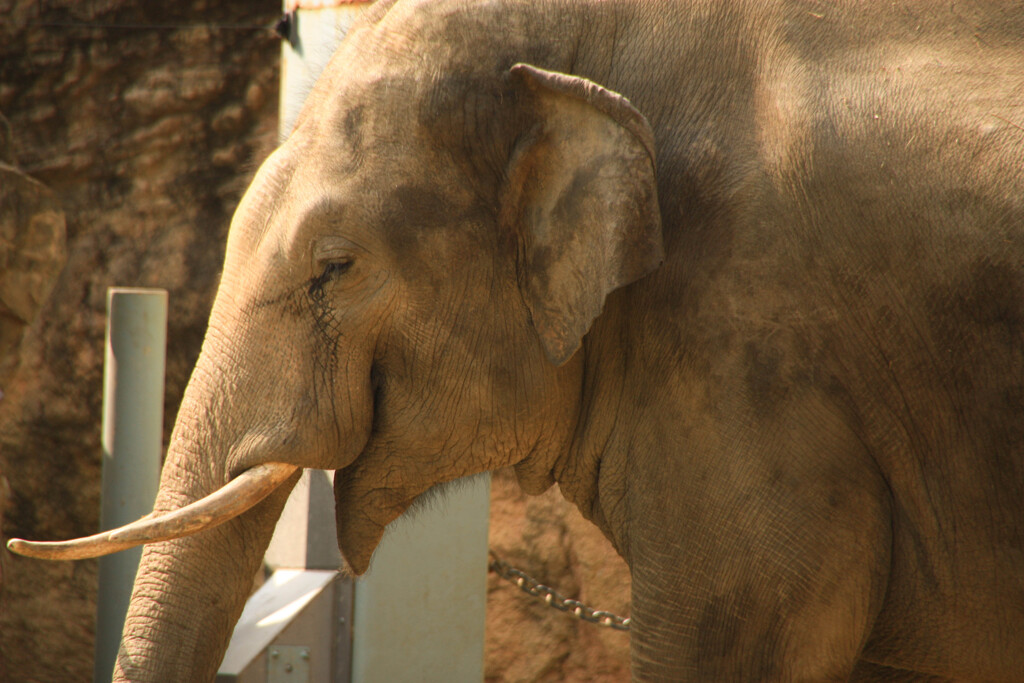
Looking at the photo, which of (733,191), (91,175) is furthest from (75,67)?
(733,191)

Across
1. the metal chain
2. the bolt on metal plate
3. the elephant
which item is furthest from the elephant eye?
the bolt on metal plate

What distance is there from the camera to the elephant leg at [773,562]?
1.56 m

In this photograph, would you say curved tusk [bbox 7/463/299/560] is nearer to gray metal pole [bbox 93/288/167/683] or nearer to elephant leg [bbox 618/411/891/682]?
elephant leg [bbox 618/411/891/682]

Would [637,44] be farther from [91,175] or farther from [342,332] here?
[91,175]

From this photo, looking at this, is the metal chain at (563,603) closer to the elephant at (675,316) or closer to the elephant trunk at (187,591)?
the elephant at (675,316)

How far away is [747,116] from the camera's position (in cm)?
163

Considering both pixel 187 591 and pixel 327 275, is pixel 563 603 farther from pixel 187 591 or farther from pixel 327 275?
pixel 327 275

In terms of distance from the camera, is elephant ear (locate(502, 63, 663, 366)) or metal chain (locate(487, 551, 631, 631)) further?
metal chain (locate(487, 551, 631, 631))

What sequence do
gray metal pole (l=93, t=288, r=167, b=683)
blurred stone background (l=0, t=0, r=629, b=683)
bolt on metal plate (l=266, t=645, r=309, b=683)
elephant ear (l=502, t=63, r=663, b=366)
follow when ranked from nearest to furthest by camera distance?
elephant ear (l=502, t=63, r=663, b=366) < gray metal pole (l=93, t=288, r=167, b=683) < bolt on metal plate (l=266, t=645, r=309, b=683) < blurred stone background (l=0, t=0, r=629, b=683)

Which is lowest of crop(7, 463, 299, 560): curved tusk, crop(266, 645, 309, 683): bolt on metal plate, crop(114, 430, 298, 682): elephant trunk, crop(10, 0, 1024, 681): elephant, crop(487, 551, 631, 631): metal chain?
crop(266, 645, 309, 683): bolt on metal plate

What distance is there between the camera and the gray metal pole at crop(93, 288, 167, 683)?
2420 mm

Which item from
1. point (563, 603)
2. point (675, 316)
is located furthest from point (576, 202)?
point (563, 603)

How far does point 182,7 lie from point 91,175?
0.88m

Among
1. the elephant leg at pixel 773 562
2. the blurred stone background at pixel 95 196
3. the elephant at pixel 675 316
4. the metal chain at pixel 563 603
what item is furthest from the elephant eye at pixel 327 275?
the blurred stone background at pixel 95 196
